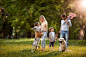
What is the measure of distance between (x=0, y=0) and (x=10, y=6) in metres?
3.01

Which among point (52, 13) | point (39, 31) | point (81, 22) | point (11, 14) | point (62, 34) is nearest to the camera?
point (39, 31)

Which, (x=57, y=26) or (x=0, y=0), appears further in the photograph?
(x=0, y=0)

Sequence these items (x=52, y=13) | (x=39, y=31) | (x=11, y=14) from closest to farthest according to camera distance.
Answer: (x=39, y=31)
(x=52, y=13)
(x=11, y=14)

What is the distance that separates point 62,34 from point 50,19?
42.9 feet

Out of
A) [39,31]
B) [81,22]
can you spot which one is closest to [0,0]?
[81,22]

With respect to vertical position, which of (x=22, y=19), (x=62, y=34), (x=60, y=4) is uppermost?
(x=60, y=4)

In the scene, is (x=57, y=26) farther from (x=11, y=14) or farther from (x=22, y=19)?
(x=11, y=14)

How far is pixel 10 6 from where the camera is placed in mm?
22297

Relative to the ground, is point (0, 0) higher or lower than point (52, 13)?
higher

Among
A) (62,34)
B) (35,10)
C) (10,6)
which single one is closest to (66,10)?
(35,10)

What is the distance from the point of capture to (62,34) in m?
8.74

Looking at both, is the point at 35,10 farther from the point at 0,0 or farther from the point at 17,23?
the point at 0,0

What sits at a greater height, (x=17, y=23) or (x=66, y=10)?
(x=66, y=10)

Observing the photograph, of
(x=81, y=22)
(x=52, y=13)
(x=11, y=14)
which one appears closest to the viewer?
(x=81, y=22)
